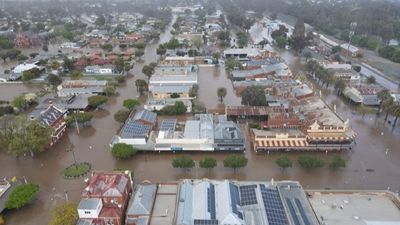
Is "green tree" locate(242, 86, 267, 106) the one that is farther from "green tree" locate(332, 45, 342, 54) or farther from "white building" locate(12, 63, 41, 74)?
"white building" locate(12, 63, 41, 74)

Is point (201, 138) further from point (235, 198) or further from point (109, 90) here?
point (109, 90)

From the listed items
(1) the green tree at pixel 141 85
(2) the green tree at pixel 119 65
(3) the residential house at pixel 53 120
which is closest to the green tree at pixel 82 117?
(3) the residential house at pixel 53 120

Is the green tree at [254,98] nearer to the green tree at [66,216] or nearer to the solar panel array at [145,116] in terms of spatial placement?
the solar panel array at [145,116]

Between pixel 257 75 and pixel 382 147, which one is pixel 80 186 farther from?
pixel 257 75

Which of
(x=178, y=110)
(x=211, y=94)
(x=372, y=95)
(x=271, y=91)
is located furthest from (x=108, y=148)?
(x=372, y=95)

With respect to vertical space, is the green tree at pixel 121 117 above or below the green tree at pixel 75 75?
above

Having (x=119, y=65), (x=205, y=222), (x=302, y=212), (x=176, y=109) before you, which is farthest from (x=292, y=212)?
(x=119, y=65)

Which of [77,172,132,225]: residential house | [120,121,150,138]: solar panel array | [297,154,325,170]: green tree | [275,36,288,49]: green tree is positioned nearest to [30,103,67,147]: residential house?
[120,121,150,138]: solar panel array

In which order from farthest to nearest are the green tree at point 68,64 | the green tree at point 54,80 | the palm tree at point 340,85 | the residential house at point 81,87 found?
1. the green tree at point 68,64
2. the green tree at point 54,80
3. the residential house at point 81,87
4. the palm tree at point 340,85
